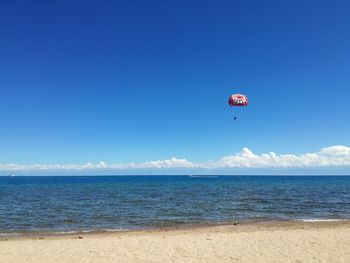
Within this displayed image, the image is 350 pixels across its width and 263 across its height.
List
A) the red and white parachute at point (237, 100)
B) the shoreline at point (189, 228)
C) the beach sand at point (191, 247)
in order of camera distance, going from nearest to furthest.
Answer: the beach sand at point (191, 247)
the shoreline at point (189, 228)
the red and white parachute at point (237, 100)

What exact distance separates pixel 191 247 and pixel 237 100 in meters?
15.5

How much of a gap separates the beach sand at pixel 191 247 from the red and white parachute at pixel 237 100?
1096 centimetres

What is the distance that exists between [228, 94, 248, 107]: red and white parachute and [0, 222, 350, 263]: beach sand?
11.0 metres

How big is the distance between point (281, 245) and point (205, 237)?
434 cm

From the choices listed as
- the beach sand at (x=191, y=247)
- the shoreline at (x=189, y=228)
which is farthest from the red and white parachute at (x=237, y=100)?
the beach sand at (x=191, y=247)

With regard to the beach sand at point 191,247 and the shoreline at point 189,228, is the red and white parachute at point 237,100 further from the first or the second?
the beach sand at point 191,247

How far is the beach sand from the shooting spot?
14414mm

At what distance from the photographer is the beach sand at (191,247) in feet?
47.3

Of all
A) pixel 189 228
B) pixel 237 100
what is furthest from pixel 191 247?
pixel 237 100

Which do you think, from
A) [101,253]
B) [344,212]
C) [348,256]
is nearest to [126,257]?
[101,253]

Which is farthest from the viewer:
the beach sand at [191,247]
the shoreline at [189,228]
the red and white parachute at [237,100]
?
the red and white parachute at [237,100]

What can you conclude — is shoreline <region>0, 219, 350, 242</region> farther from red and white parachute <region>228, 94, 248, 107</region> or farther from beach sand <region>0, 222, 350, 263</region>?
red and white parachute <region>228, 94, 248, 107</region>

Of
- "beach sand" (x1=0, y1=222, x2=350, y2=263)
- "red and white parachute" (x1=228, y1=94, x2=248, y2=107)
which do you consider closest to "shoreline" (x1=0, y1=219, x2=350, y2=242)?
"beach sand" (x1=0, y1=222, x2=350, y2=263)

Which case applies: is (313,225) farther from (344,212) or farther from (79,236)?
(79,236)
